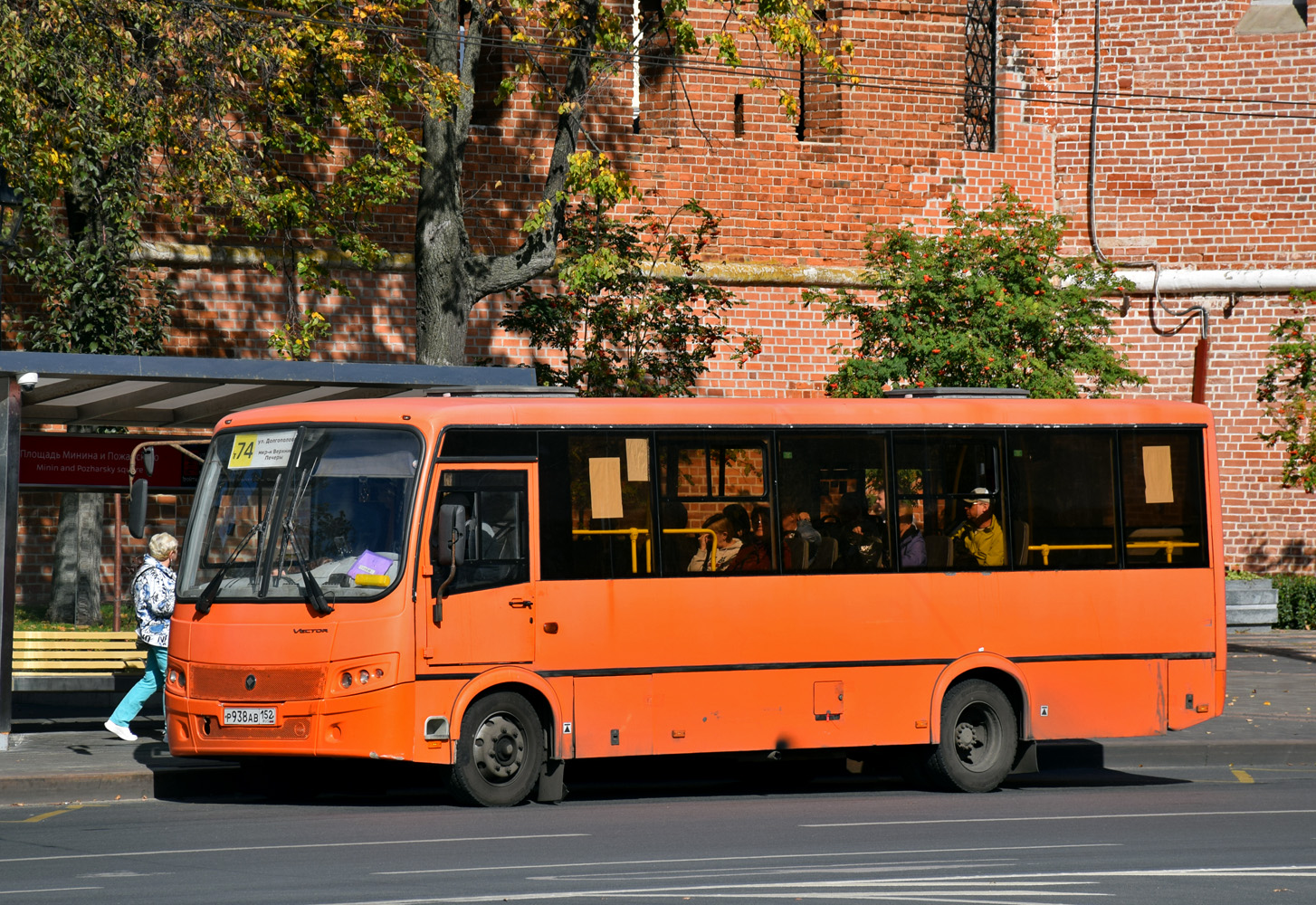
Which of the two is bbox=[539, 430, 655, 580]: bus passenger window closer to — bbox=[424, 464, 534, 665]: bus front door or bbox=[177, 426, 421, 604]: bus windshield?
bbox=[424, 464, 534, 665]: bus front door

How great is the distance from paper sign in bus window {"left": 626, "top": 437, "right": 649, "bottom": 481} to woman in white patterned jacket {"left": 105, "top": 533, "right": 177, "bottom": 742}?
12.3 feet

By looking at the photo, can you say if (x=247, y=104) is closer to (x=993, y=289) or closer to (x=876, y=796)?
(x=993, y=289)

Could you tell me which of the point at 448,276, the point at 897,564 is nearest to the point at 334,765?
the point at 897,564

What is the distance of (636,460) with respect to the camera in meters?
12.3

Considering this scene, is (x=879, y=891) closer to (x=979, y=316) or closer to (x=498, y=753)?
(x=498, y=753)

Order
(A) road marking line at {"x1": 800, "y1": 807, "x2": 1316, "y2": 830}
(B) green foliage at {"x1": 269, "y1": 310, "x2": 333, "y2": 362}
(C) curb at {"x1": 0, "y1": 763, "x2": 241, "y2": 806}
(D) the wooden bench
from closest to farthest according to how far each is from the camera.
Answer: (A) road marking line at {"x1": 800, "y1": 807, "x2": 1316, "y2": 830} < (C) curb at {"x1": 0, "y1": 763, "x2": 241, "y2": 806} < (D) the wooden bench < (B) green foliage at {"x1": 269, "y1": 310, "x2": 333, "y2": 362}

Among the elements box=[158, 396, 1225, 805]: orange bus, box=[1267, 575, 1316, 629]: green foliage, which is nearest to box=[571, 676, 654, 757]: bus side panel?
box=[158, 396, 1225, 805]: orange bus

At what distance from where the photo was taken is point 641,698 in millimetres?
12070

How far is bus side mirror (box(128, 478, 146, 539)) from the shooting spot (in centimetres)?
1247

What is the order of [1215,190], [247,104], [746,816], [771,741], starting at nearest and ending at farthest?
1. [746,816]
2. [771,741]
3. [247,104]
4. [1215,190]

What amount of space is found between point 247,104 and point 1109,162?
13083 mm

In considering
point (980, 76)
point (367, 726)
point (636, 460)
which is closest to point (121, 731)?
point (367, 726)

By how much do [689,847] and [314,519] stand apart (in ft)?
11.0

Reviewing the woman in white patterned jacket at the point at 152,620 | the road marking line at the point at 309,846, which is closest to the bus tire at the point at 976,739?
the road marking line at the point at 309,846
